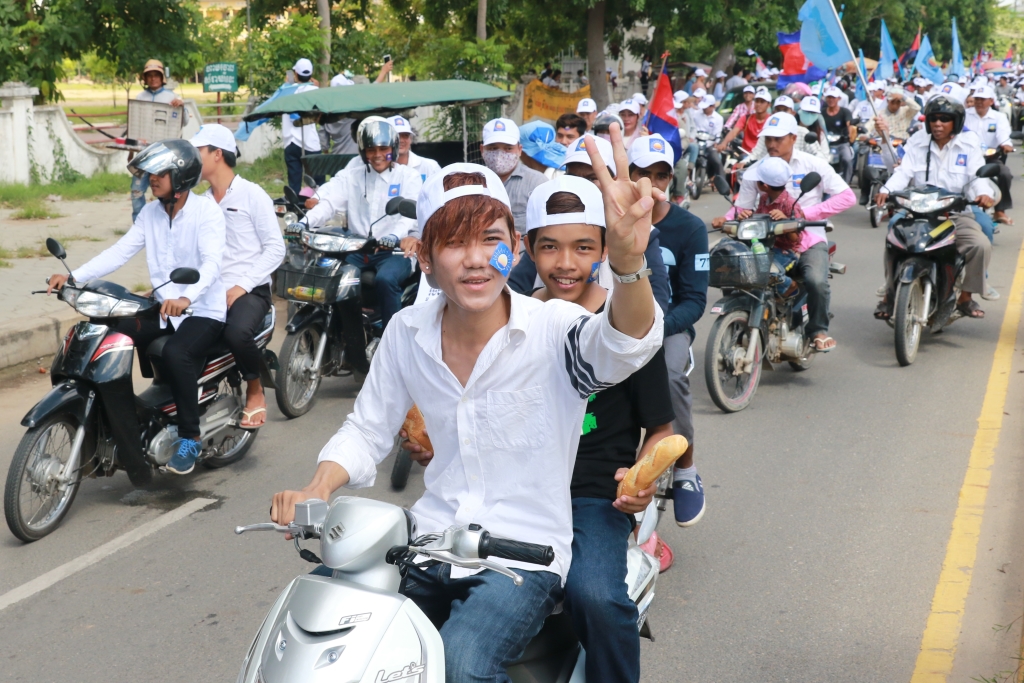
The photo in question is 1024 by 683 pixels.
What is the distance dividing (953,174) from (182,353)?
640cm

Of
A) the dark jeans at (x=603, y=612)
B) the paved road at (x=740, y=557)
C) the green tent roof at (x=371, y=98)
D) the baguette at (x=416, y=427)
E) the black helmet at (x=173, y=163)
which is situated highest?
the green tent roof at (x=371, y=98)

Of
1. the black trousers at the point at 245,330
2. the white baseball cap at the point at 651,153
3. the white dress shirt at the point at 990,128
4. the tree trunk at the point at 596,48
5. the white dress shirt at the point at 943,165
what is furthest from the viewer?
the tree trunk at the point at 596,48

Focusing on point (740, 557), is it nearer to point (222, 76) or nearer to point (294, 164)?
point (294, 164)

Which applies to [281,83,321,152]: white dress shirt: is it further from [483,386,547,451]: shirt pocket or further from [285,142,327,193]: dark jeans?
[483,386,547,451]: shirt pocket

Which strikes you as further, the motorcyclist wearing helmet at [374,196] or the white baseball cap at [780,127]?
the white baseball cap at [780,127]

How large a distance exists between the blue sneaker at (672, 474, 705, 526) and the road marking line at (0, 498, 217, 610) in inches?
106

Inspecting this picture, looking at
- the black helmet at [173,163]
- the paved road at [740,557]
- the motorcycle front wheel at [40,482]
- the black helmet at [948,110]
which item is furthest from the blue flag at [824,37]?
the motorcycle front wheel at [40,482]

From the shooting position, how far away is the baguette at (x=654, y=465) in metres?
2.47

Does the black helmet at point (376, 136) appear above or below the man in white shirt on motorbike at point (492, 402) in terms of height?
above

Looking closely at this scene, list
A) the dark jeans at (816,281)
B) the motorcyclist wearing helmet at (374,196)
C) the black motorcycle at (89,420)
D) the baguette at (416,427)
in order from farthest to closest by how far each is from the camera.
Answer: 1. the dark jeans at (816,281)
2. the motorcyclist wearing helmet at (374,196)
3. the black motorcycle at (89,420)
4. the baguette at (416,427)

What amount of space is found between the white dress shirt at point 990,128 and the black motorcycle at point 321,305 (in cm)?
960

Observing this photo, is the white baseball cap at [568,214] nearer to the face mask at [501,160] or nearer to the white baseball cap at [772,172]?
the white baseball cap at [772,172]

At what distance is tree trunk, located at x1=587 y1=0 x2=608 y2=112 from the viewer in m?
29.5

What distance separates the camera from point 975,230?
8625 millimetres
